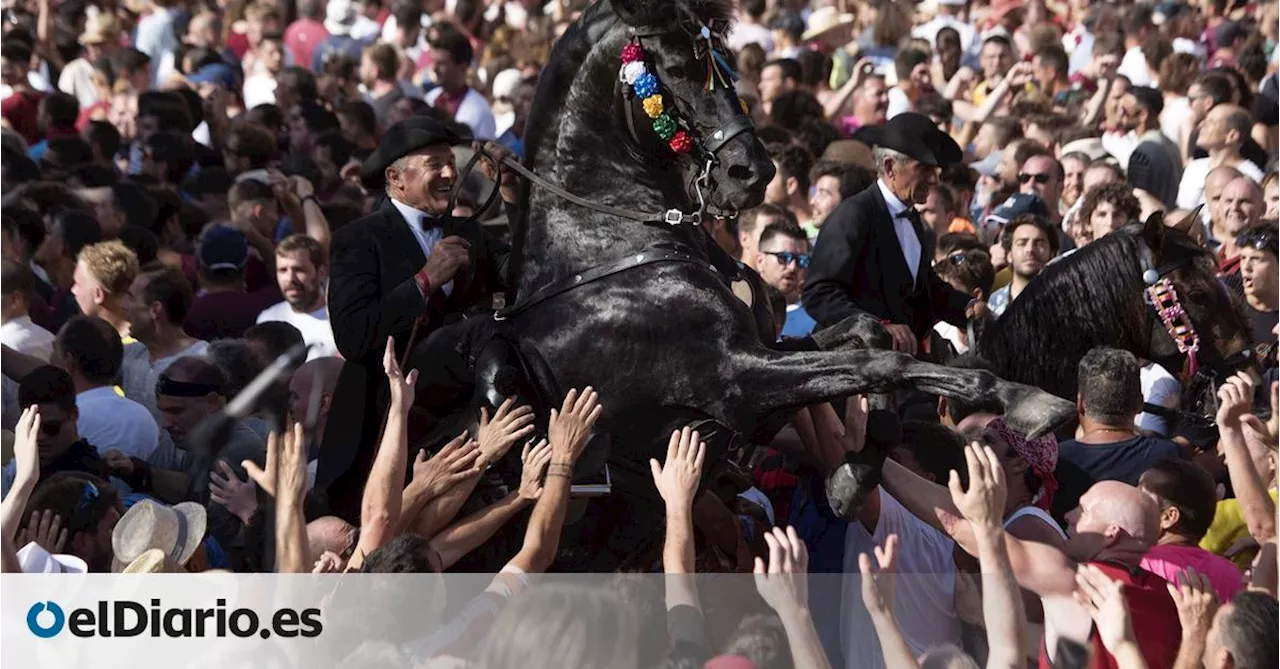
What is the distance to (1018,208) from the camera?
437 inches

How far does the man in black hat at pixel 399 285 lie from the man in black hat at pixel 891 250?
180 centimetres

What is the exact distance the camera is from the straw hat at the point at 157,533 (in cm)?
654

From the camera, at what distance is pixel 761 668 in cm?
578

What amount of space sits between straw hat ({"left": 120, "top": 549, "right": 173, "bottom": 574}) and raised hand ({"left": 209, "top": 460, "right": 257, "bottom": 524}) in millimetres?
490

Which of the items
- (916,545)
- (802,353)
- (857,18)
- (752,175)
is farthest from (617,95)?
(857,18)

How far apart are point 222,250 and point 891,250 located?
3.59 metres

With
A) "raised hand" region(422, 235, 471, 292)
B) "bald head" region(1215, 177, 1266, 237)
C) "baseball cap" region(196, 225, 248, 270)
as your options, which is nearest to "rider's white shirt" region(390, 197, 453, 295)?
"raised hand" region(422, 235, 471, 292)

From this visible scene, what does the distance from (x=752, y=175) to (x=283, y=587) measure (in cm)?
178

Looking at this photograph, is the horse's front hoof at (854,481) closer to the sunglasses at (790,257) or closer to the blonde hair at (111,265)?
the sunglasses at (790,257)

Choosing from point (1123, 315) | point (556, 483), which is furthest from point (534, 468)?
point (1123, 315)

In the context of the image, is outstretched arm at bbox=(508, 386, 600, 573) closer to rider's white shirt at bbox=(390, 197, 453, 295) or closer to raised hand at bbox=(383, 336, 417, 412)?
raised hand at bbox=(383, 336, 417, 412)

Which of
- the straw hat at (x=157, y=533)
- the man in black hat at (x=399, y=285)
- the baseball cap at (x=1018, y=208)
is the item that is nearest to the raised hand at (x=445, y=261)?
the man in black hat at (x=399, y=285)

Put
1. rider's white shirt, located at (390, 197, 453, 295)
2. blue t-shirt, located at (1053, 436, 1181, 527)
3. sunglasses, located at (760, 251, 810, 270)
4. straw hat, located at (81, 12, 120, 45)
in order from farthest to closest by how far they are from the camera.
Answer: straw hat, located at (81, 12, 120, 45)
sunglasses, located at (760, 251, 810, 270)
blue t-shirt, located at (1053, 436, 1181, 527)
rider's white shirt, located at (390, 197, 453, 295)

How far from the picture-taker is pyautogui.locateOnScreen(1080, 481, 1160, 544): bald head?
20.5ft
